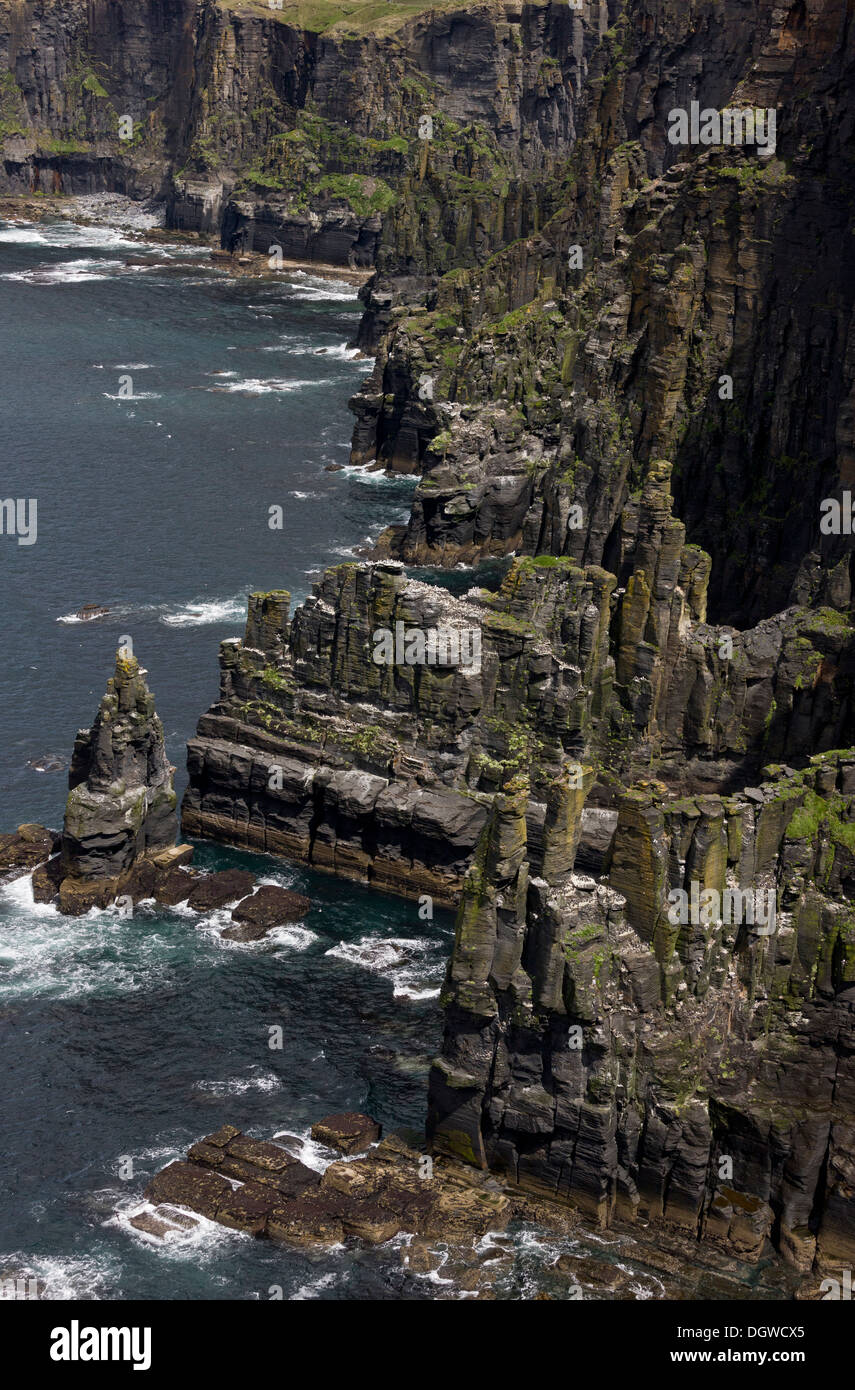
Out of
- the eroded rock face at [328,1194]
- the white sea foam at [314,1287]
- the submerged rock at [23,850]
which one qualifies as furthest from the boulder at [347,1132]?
the submerged rock at [23,850]

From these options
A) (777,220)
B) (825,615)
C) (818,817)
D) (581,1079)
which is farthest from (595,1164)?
(777,220)

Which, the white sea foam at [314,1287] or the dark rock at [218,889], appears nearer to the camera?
the white sea foam at [314,1287]

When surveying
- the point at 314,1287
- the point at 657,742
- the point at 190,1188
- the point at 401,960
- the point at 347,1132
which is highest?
the point at 657,742

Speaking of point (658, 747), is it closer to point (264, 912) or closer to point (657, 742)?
point (657, 742)

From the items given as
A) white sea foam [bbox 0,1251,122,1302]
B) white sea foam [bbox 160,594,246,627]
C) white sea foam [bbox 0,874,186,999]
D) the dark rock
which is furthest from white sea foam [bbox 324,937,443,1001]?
white sea foam [bbox 160,594,246,627]

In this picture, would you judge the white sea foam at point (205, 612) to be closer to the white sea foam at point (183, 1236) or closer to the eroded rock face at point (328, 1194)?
the eroded rock face at point (328, 1194)

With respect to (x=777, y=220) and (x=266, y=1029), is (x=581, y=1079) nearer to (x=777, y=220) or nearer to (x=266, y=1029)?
(x=266, y=1029)

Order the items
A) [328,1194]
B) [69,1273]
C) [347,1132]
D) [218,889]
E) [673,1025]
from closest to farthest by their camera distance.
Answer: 1. [69,1273]
2. [673,1025]
3. [328,1194]
4. [347,1132]
5. [218,889]

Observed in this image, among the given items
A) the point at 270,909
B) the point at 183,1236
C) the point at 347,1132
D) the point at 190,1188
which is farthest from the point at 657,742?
the point at 183,1236
